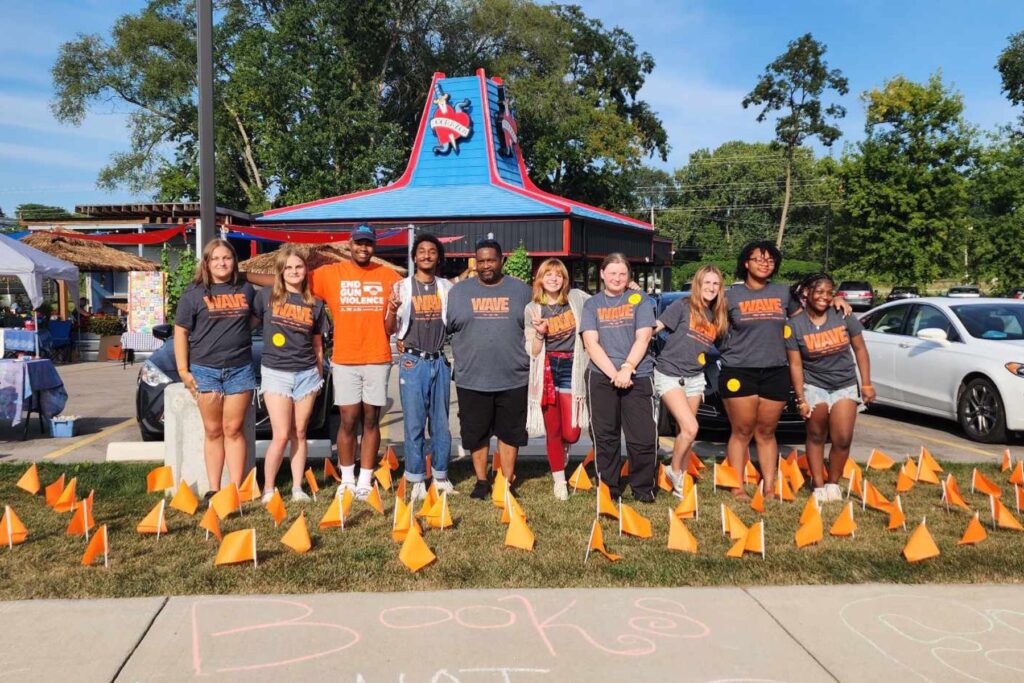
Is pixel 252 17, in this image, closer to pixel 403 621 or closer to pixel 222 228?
pixel 222 228

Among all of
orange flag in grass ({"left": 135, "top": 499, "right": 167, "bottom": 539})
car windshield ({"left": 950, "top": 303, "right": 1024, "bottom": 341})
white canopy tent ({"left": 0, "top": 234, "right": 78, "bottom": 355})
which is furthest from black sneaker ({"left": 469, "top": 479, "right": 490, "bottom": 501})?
white canopy tent ({"left": 0, "top": 234, "right": 78, "bottom": 355})

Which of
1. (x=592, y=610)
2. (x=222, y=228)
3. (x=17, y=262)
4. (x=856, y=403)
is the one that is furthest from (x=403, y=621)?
(x=222, y=228)

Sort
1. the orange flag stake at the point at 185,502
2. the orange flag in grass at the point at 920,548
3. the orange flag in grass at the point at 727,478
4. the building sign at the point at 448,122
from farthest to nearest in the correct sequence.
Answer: the building sign at the point at 448,122 < the orange flag in grass at the point at 727,478 < the orange flag stake at the point at 185,502 < the orange flag in grass at the point at 920,548

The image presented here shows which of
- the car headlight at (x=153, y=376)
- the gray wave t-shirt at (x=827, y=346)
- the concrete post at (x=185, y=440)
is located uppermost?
the gray wave t-shirt at (x=827, y=346)

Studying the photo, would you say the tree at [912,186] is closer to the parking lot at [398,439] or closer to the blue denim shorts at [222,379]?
the parking lot at [398,439]

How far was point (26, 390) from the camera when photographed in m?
8.61

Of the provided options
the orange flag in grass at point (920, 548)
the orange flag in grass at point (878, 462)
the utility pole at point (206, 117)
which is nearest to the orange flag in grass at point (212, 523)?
the utility pole at point (206, 117)

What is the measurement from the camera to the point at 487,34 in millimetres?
45969

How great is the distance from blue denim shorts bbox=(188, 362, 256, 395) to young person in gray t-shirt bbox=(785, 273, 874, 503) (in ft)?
12.6

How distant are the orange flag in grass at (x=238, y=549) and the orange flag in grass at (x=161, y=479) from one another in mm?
1871

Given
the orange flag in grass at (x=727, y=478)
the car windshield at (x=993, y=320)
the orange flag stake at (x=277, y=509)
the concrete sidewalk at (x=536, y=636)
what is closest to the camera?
the concrete sidewalk at (x=536, y=636)

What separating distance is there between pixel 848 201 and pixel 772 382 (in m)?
38.6

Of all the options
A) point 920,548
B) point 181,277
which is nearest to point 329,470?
point 920,548

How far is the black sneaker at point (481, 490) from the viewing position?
598 centimetres
